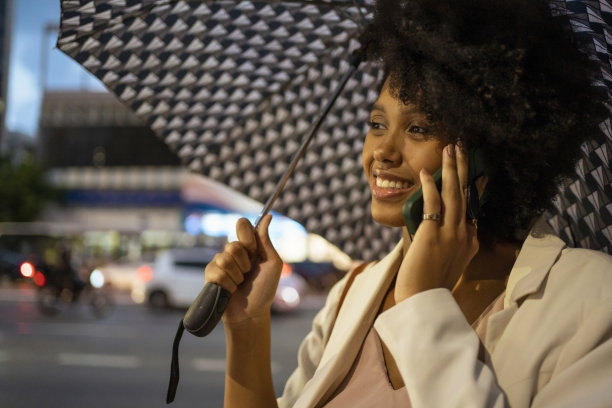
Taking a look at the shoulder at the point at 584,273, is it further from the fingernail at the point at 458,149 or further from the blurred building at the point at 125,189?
the blurred building at the point at 125,189

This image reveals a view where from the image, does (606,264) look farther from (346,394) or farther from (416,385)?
(346,394)

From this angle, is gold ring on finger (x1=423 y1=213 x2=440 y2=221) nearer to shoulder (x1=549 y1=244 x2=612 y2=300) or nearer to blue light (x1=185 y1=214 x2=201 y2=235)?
shoulder (x1=549 y1=244 x2=612 y2=300)

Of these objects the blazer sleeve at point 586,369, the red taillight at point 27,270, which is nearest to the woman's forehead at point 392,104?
the blazer sleeve at point 586,369

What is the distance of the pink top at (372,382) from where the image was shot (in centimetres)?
146

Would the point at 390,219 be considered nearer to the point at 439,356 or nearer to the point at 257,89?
the point at 439,356

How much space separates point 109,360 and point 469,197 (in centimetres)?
821

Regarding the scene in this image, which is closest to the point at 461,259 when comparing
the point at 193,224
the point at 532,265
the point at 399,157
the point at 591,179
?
the point at 532,265

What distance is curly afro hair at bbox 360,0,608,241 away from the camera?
4.84ft

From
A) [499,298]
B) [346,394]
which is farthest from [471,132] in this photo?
[346,394]

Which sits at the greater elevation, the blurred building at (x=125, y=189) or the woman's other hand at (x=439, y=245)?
the woman's other hand at (x=439, y=245)

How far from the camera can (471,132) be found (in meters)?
1.53

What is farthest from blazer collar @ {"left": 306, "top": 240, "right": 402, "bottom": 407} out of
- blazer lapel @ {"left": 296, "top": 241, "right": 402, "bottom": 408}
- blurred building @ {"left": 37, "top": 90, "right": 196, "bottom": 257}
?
blurred building @ {"left": 37, "top": 90, "right": 196, "bottom": 257}

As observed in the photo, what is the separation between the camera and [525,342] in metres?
1.28

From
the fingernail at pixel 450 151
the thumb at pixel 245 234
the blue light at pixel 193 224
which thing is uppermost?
the fingernail at pixel 450 151
